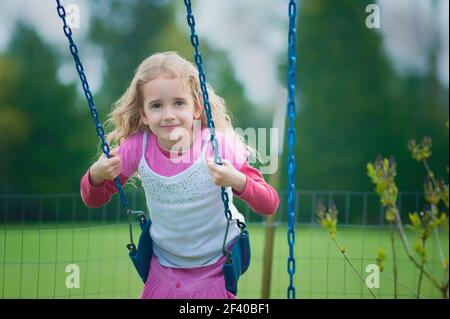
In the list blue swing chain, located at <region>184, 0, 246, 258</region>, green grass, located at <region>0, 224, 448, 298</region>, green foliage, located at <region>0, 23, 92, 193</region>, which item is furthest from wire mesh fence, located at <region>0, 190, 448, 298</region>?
blue swing chain, located at <region>184, 0, 246, 258</region>

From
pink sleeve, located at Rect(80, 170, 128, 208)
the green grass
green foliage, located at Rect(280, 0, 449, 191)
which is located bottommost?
the green grass

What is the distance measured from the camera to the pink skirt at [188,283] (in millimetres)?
2027

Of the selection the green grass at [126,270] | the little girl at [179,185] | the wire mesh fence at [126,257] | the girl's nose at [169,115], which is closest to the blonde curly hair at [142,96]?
the little girl at [179,185]

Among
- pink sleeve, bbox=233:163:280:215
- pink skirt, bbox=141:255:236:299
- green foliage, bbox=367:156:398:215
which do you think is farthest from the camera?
green foliage, bbox=367:156:398:215

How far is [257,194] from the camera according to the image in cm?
192

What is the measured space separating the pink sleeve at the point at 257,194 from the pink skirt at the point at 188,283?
0.23m

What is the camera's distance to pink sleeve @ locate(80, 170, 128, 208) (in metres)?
2.08

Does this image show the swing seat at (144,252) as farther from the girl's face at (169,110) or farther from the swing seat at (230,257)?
the girl's face at (169,110)

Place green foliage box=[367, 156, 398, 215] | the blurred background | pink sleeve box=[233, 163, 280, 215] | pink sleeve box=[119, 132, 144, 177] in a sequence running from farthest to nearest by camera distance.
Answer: the blurred background < green foliage box=[367, 156, 398, 215] < pink sleeve box=[119, 132, 144, 177] < pink sleeve box=[233, 163, 280, 215]

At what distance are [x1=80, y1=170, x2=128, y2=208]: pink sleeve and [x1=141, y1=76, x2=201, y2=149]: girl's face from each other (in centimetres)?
24

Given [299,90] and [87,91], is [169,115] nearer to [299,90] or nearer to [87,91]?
[87,91]

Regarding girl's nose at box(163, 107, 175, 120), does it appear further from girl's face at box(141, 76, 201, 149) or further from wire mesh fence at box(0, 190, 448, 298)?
wire mesh fence at box(0, 190, 448, 298)

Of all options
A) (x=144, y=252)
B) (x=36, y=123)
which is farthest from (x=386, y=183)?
(x=36, y=123)

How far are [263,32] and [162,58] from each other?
8.85m
